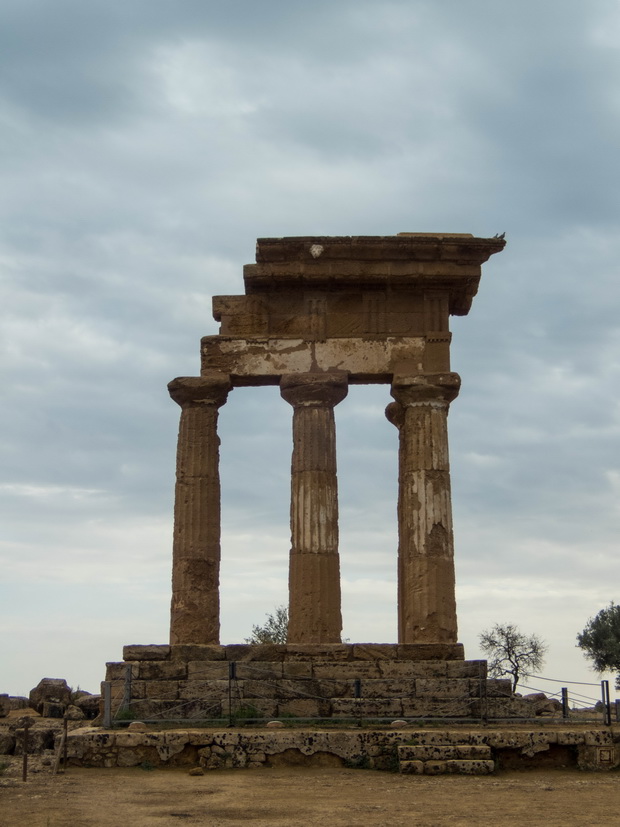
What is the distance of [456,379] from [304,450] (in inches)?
137

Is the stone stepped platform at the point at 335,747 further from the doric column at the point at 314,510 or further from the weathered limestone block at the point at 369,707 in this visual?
the doric column at the point at 314,510

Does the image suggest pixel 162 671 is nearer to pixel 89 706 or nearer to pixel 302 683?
pixel 302 683

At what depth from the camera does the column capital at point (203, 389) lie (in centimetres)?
2244

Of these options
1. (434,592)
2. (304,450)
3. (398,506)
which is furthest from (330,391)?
(434,592)

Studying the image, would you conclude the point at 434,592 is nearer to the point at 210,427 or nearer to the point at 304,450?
the point at 304,450

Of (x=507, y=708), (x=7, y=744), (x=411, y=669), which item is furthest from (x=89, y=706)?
(x=507, y=708)

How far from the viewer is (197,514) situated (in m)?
22.0

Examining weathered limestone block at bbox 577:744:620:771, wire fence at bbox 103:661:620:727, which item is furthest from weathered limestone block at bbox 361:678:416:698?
weathered limestone block at bbox 577:744:620:771

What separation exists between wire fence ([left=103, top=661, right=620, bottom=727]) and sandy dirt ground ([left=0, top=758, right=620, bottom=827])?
11.1ft

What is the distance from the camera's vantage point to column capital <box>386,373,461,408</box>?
22328 mm

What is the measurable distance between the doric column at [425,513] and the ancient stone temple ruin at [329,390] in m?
0.03

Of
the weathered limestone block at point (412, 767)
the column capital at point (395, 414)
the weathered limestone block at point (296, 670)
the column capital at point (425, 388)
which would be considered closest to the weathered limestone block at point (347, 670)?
the weathered limestone block at point (296, 670)

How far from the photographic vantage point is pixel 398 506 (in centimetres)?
2344

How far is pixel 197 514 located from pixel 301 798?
9837mm
